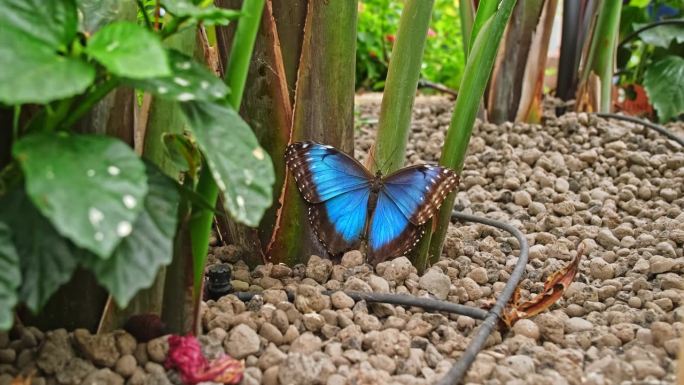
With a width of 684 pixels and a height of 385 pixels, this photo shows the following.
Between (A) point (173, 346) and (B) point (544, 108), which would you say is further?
(B) point (544, 108)

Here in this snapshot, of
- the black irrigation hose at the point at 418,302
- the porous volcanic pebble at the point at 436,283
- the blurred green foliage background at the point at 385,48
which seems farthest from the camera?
the blurred green foliage background at the point at 385,48

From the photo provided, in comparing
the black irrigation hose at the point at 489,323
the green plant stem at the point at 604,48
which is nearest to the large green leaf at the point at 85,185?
the black irrigation hose at the point at 489,323

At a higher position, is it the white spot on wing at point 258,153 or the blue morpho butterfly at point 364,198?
the white spot on wing at point 258,153

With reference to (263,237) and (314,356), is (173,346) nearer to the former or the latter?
(314,356)

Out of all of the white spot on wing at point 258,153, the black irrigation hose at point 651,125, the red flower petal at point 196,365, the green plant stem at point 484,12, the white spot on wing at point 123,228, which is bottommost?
the red flower petal at point 196,365

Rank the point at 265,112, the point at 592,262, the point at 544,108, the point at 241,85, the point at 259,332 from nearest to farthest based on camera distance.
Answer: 1. the point at 241,85
2. the point at 259,332
3. the point at 265,112
4. the point at 592,262
5. the point at 544,108

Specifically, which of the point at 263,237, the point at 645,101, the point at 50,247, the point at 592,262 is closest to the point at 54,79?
the point at 50,247

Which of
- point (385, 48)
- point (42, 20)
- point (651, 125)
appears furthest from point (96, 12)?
point (385, 48)

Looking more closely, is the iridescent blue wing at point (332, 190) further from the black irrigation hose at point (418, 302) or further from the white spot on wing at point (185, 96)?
the white spot on wing at point (185, 96)
